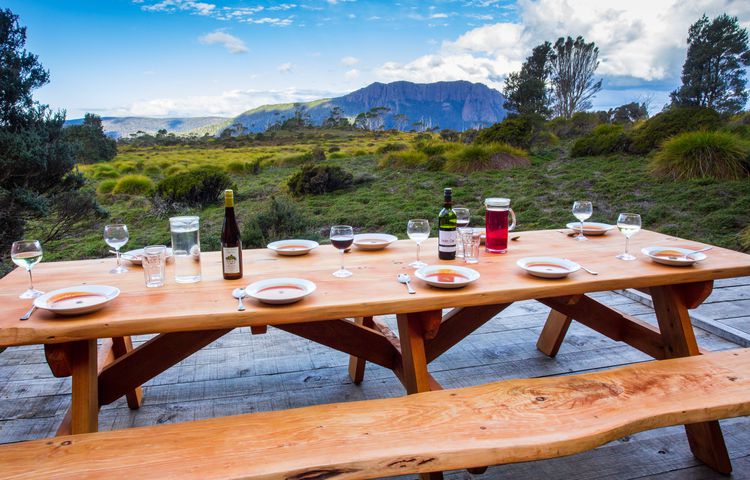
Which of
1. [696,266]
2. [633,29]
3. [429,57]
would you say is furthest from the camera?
[429,57]

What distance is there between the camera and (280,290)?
4.73ft

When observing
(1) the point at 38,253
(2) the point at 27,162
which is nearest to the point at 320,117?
(2) the point at 27,162

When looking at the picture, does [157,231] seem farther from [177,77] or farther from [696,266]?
[696,266]

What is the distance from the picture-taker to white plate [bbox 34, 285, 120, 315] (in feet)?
4.13

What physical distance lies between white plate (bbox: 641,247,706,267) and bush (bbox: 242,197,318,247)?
3498 millimetres

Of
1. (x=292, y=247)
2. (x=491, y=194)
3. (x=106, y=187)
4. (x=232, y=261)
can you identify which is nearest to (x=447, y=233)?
(x=292, y=247)

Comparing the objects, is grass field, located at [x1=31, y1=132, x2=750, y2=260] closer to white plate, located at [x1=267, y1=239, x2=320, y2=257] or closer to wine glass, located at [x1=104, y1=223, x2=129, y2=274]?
white plate, located at [x1=267, y1=239, x2=320, y2=257]

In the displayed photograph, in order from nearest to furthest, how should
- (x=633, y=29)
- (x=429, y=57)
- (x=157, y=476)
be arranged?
(x=157, y=476) → (x=633, y=29) → (x=429, y=57)

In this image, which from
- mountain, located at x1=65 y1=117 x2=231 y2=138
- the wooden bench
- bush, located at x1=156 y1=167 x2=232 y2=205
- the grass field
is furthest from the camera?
mountain, located at x1=65 y1=117 x2=231 y2=138

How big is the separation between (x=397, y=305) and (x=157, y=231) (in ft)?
15.9

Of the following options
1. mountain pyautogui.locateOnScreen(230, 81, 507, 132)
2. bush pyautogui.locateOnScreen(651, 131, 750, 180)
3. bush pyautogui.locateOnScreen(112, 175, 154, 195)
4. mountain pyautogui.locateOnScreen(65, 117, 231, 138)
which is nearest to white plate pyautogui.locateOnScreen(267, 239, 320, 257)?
bush pyautogui.locateOnScreen(651, 131, 750, 180)

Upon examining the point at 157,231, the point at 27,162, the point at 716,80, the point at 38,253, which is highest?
the point at 716,80

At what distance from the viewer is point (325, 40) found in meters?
7.31

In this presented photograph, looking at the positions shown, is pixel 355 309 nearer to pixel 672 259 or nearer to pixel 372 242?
pixel 372 242
